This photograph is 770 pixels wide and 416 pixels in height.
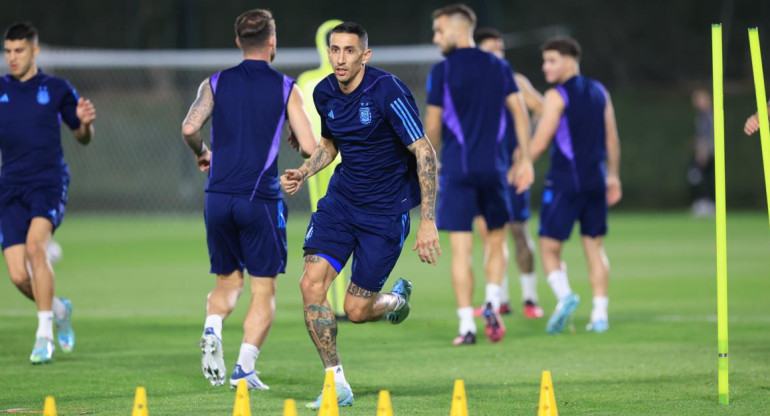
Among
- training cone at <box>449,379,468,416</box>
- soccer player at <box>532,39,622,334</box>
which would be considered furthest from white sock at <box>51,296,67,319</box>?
training cone at <box>449,379,468,416</box>

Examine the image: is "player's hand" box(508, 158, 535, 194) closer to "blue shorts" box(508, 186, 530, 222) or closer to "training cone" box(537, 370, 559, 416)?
"blue shorts" box(508, 186, 530, 222)

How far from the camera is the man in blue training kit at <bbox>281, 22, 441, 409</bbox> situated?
6.67 m

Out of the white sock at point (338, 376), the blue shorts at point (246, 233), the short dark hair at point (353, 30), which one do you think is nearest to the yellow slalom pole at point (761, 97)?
the short dark hair at point (353, 30)

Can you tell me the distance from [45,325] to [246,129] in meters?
2.26

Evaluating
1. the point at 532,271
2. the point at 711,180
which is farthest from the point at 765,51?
the point at 532,271

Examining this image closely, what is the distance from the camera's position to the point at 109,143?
2748 cm

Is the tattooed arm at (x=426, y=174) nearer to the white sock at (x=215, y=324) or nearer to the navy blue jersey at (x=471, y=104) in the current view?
the white sock at (x=215, y=324)

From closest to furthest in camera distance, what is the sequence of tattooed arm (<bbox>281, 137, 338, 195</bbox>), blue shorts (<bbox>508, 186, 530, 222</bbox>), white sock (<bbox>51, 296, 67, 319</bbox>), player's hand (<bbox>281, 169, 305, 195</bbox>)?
player's hand (<bbox>281, 169, 305, 195</bbox>), tattooed arm (<bbox>281, 137, 338, 195</bbox>), white sock (<bbox>51, 296, 67, 319</bbox>), blue shorts (<bbox>508, 186, 530, 222</bbox>)

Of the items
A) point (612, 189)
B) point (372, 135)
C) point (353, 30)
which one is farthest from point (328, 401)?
point (612, 189)

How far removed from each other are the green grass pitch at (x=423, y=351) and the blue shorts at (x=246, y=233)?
75 centimetres

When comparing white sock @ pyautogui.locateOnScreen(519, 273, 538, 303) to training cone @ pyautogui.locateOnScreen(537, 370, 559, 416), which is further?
white sock @ pyautogui.locateOnScreen(519, 273, 538, 303)

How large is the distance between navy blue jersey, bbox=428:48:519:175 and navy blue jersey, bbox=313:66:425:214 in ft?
8.81

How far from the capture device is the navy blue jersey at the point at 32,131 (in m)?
8.66

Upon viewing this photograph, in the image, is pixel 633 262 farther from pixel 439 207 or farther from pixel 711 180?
pixel 711 180
